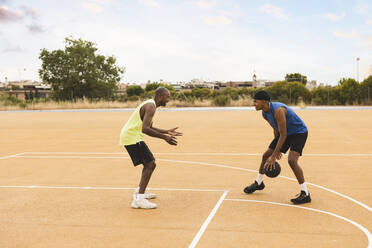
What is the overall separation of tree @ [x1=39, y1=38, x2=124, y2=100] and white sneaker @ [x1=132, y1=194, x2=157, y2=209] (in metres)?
44.4

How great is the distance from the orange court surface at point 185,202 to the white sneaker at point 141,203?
8 centimetres

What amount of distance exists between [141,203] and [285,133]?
2183 mm

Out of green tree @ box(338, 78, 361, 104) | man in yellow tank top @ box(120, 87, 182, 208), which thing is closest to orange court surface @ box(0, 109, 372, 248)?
man in yellow tank top @ box(120, 87, 182, 208)

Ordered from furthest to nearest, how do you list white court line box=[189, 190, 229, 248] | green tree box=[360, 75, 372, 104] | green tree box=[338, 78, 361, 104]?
green tree box=[338, 78, 361, 104], green tree box=[360, 75, 372, 104], white court line box=[189, 190, 229, 248]

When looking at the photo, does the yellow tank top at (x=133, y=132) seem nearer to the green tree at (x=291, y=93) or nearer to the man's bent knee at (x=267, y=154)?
the man's bent knee at (x=267, y=154)

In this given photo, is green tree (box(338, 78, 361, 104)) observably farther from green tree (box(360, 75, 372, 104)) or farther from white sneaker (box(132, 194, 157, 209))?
white sneaker (box(132, 194, 157, 209))

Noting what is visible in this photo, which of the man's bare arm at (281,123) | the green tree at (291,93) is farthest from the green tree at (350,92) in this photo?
the man's bare arm at (281,123)

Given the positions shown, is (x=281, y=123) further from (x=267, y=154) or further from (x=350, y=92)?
(x=350, y=92)

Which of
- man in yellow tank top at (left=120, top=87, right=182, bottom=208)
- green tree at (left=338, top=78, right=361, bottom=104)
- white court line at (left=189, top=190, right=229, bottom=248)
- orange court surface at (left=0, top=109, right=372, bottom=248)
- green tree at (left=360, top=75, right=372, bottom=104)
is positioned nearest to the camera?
white court line at (left=189, top=190, right=229, bottom=248)

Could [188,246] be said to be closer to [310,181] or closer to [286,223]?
[286,223]

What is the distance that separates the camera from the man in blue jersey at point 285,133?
5453 mm

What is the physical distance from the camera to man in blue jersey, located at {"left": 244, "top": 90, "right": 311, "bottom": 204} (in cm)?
545

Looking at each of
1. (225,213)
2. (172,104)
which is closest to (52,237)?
(225,213)

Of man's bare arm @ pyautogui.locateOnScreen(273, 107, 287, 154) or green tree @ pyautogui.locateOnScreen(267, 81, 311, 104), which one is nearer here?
man's bare arm @ pyautogui.locateOnScreen(273, 107, 287, 154)
